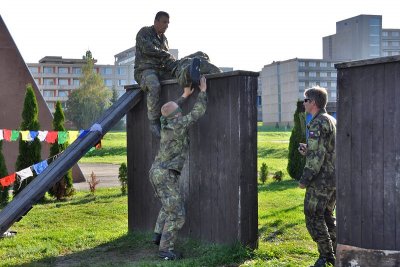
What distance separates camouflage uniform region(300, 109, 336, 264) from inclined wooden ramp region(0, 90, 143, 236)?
11.4 feet

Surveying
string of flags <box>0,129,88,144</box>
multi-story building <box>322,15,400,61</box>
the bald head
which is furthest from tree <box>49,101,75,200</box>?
multi-story building <box>322,15,400,61</box>

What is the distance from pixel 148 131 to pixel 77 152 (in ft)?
4.31

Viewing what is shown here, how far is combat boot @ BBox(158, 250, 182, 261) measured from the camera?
22.4 feet

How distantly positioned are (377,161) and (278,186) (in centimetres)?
1101

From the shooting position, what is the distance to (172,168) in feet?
22.9

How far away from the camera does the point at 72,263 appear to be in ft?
24.0

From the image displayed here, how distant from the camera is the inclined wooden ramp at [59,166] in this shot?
7059 millimetres

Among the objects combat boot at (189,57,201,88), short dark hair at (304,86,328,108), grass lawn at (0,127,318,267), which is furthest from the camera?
combat boot at (189,57,201,88)

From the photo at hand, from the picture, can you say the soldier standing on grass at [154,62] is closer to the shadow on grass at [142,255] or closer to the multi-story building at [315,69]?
the shadow on grass at [142,255]

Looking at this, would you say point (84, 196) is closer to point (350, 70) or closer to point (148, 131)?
point (148, 131)

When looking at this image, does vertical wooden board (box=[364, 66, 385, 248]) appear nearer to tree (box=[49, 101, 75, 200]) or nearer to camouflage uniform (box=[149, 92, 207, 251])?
camouflage uniform (box=[149, 92, 207, 251])

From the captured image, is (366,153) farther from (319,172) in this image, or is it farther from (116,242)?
(116,242)

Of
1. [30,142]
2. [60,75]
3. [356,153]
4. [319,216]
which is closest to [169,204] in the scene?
[319,216]

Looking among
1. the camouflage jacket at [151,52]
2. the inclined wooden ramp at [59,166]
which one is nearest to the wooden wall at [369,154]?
the camouflage jacket at [151,52]
